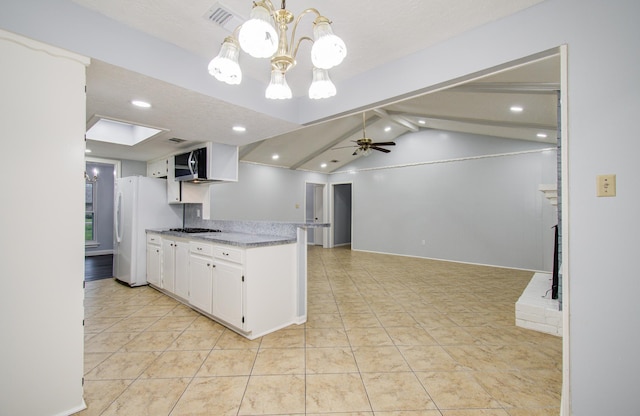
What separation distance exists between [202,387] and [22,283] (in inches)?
47.0

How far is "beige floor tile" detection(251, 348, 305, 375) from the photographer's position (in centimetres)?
205

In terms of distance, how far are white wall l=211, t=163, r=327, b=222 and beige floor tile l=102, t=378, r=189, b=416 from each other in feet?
16.0

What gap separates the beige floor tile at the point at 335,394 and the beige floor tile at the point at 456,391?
18.2 inches

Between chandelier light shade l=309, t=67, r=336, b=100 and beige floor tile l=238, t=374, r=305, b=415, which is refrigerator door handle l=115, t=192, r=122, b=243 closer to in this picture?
beige floor tile l=238, t=374, r=305, b=415

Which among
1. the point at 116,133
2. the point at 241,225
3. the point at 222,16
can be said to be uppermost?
the point at 222,16

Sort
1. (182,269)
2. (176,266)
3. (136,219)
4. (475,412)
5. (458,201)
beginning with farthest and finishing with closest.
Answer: (458,201)
(136,219)
(176,266)
(182,269)
(475,412)

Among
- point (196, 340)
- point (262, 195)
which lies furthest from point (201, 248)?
point (262, 195)

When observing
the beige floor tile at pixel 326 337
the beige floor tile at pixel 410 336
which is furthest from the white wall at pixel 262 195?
the beige floor tile at pixel 410 336

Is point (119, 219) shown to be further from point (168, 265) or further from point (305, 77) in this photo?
point (305, 77)

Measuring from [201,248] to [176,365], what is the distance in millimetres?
1259

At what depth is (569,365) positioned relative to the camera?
143cm

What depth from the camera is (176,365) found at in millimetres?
2117

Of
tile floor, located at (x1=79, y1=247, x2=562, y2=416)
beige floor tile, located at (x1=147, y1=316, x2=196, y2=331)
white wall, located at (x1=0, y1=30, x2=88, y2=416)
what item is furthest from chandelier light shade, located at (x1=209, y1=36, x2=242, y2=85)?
beige floor tile, located at (x1=147, y1=316, x2=196, y2=331)

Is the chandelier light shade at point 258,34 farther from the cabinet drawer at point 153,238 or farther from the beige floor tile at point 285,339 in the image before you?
the cabinet drawer at point 153,238
